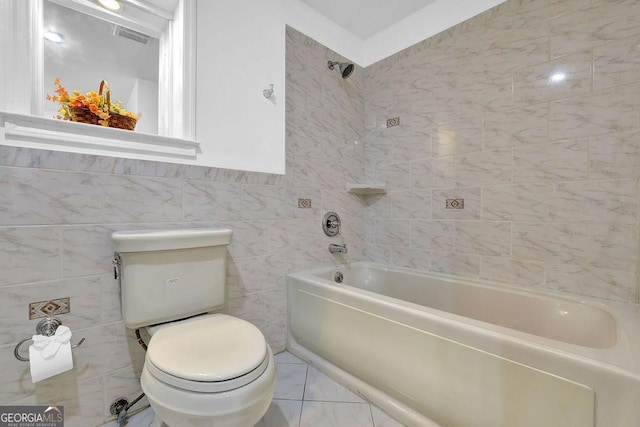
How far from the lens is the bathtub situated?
76 cm

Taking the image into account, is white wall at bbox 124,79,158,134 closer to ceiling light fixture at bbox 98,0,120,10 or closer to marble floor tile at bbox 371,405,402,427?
ceiling light fixture at bbox 98,0,120,10

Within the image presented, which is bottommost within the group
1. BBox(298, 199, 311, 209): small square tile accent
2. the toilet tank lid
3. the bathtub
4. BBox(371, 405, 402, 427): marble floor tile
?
BBox(371, 405, 402, 427): marble floor tile

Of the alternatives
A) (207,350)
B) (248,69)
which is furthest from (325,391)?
(248,69)

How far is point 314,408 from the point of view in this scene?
49.1 inches

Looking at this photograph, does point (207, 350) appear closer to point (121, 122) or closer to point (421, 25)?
point (121, 122)

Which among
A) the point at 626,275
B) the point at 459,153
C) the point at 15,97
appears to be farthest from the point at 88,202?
the point at 626,275

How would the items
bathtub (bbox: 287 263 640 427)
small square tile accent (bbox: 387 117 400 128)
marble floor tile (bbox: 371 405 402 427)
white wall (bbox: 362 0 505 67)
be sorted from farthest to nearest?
small square tile accent (bbox: 387 117 400 128), white wall (bbox: 362 0 505 67), marble floor tile (bbox: 371 405 402 427), bathtub (bbox: 287 263 640 427)

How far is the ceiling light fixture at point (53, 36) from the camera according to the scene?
117cm

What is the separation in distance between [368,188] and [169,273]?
1468 millimetres

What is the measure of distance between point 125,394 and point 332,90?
2.18 m

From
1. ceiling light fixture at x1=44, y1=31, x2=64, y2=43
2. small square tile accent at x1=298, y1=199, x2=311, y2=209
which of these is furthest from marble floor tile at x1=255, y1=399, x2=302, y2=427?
ceiling light fixture at x1=44, y1=31, x2=64, y2=43

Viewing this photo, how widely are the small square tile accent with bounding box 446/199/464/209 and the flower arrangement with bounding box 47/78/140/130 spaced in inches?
74.2

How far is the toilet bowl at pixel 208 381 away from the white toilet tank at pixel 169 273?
20 cm

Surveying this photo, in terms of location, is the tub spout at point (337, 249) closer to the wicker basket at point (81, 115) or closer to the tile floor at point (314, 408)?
the tile floor at point (314, 408)
